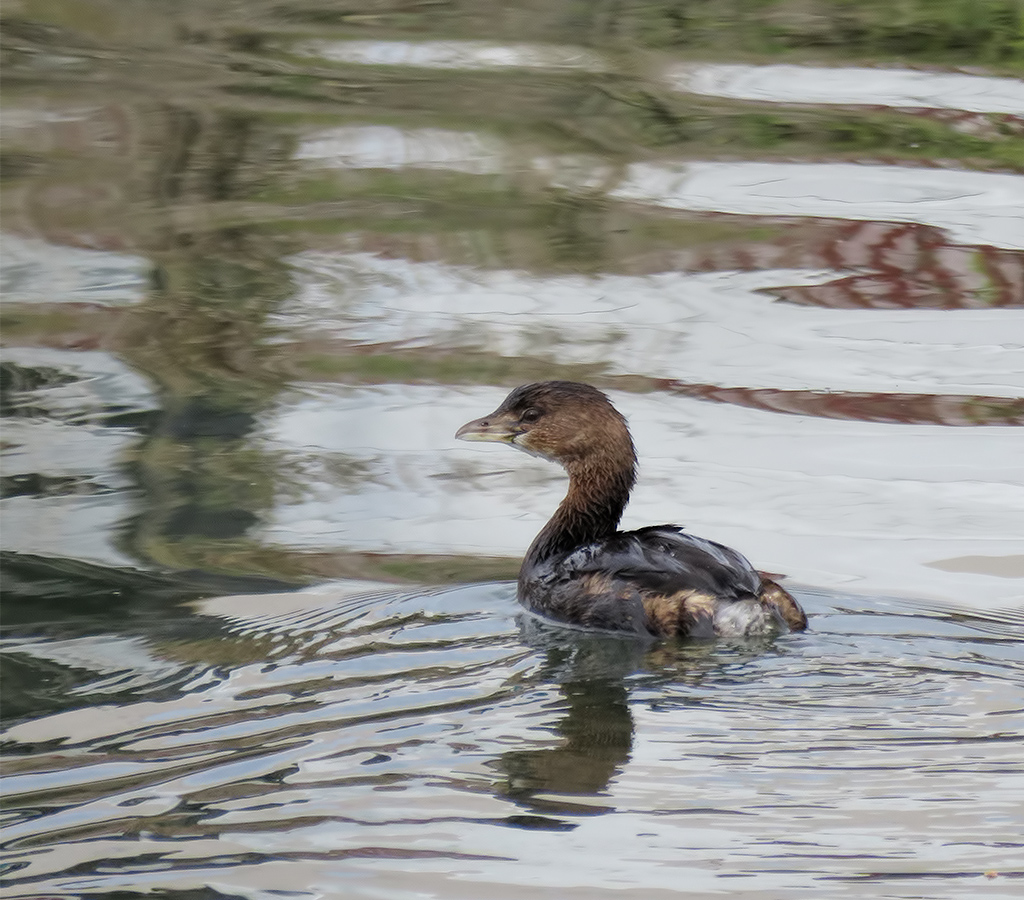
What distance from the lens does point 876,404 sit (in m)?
7.97

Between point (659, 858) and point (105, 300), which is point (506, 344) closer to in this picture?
point (105, 300)

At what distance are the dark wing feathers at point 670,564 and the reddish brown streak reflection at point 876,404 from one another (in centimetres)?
204

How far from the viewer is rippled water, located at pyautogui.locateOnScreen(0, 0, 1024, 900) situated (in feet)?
13.9

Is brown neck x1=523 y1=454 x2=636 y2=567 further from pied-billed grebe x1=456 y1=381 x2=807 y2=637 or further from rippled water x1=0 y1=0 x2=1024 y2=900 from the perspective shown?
rippled water x1=0 y1=0 x2=1024 y2=900

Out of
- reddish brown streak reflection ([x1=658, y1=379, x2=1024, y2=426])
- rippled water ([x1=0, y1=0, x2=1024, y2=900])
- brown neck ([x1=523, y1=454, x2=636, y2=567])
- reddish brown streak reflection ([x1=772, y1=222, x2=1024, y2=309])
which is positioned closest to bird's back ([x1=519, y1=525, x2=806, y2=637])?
rippled water ([x1=0, y1=0, x2=1024, y2=900])

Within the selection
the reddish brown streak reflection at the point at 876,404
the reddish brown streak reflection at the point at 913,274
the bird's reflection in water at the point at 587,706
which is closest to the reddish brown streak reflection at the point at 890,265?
the reddish brown streak reflection at the point at 913,274

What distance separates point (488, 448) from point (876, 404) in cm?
170

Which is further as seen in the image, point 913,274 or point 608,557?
point 913,274

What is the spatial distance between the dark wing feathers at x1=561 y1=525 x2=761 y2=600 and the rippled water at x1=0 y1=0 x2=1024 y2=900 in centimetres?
26

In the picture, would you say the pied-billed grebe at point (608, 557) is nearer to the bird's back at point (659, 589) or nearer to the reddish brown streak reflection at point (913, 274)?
the bird's back at point (659, 589)

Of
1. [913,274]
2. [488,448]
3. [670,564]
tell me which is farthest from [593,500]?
[913,274]

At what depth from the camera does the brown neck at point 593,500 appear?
6473 mm

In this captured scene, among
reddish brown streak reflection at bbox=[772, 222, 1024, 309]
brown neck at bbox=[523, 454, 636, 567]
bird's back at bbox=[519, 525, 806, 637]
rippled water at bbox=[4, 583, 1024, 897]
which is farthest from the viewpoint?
reddish brown streak reflection at bbox=[772, 222, 1024, 309]

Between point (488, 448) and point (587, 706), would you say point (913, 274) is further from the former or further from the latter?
point (587, 706)
